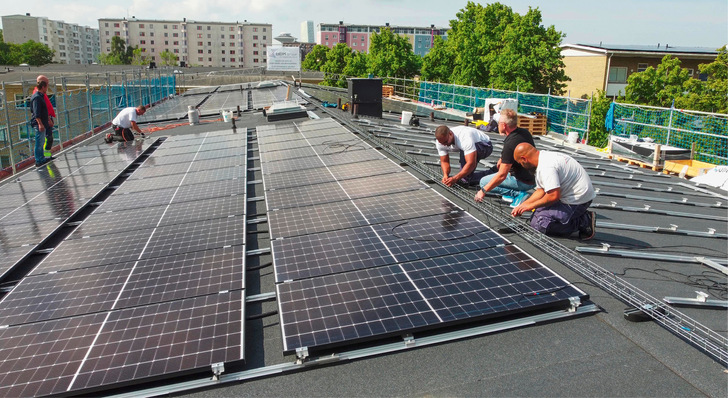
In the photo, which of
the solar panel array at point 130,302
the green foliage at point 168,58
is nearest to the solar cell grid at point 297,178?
Answer: the solar panel array at point 130,302

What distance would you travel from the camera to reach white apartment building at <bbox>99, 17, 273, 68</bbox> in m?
160

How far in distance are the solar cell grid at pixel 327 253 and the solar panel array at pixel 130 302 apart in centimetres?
56

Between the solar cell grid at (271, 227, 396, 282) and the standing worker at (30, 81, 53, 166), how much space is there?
12518mm

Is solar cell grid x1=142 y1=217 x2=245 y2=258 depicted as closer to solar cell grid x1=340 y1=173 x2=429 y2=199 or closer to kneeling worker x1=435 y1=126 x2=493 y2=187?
solar cell grid x1=340 y1=173 x2=429 y2=199

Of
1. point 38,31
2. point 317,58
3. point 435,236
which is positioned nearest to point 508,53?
point 435,236

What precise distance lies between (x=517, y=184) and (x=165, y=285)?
244 inches

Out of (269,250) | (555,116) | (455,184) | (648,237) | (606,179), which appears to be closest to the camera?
(269,250)

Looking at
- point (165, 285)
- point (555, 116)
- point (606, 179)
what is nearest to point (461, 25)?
point (555, 116)

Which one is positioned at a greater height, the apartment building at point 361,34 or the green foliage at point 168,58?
the apartment building at point 361,34

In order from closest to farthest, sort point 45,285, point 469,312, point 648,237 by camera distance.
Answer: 1. point 469,312
2. point 45,285
3. point 648,237

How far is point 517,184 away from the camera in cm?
837

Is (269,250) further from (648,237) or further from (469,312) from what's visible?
(648,237)

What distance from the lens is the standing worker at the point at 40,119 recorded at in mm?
14492

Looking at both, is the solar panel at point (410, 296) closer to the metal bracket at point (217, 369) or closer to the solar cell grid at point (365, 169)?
the metal bracket at point (217, 369)
